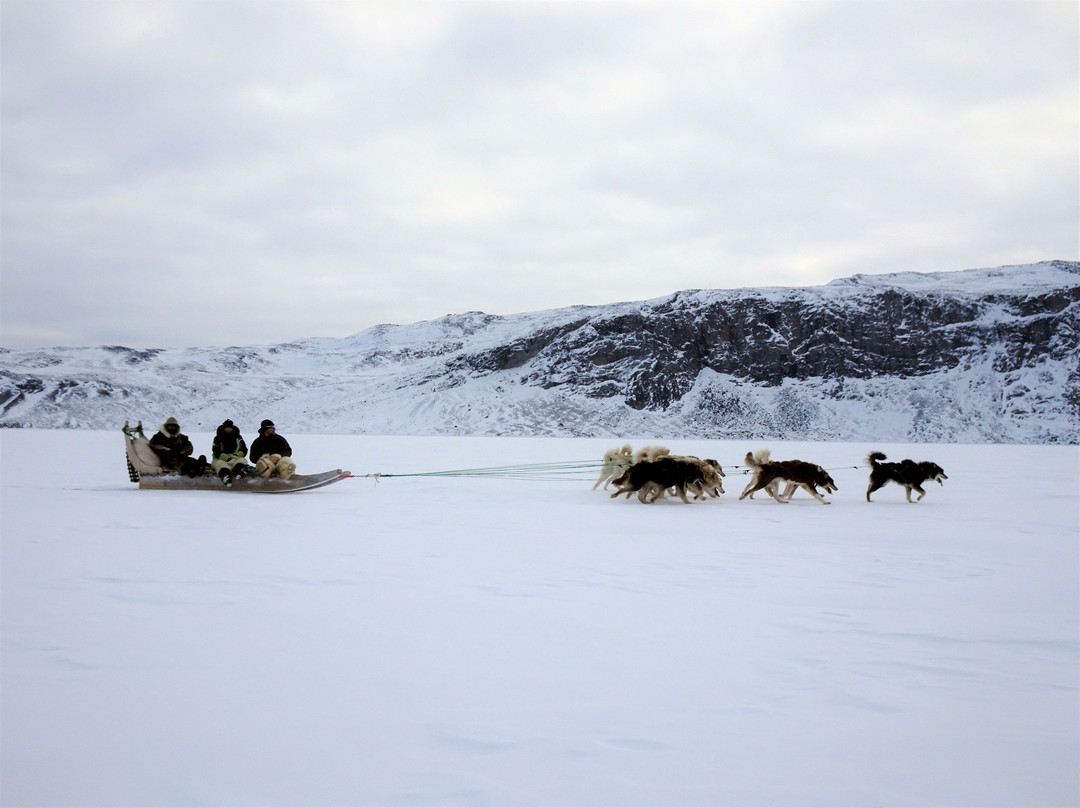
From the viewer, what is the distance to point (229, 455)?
48.1 ft

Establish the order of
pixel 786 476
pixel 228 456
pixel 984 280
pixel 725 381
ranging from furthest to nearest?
pixel 984 280 < pixel 725 381 < pixel 228 456 < pixel 786 476

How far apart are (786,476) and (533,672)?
1067 cm

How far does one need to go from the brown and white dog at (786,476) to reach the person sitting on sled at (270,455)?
343 inches

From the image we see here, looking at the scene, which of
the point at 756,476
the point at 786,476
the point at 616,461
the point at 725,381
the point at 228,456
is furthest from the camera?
the point at 725,381

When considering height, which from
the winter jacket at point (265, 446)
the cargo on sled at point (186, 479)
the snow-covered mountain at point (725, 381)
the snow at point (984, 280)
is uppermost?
A: the snow at point (984, 280)

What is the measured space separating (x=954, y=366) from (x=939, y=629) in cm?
10444

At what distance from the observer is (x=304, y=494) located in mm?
14977

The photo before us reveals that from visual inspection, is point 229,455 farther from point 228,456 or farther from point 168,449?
point 168,449

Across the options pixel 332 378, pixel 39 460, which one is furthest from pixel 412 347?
pixel 39 460

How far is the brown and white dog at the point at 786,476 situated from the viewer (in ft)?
44.3

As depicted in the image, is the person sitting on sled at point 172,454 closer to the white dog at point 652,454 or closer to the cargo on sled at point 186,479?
the cargo on sled at point 186,479

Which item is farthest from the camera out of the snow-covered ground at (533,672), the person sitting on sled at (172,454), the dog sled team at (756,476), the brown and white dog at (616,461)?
the brown and white dog at (616,461)

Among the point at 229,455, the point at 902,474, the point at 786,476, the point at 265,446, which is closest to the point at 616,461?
the point at 786,476

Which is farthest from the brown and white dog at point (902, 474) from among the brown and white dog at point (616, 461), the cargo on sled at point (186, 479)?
the cargo on sled at point (186, 479)
